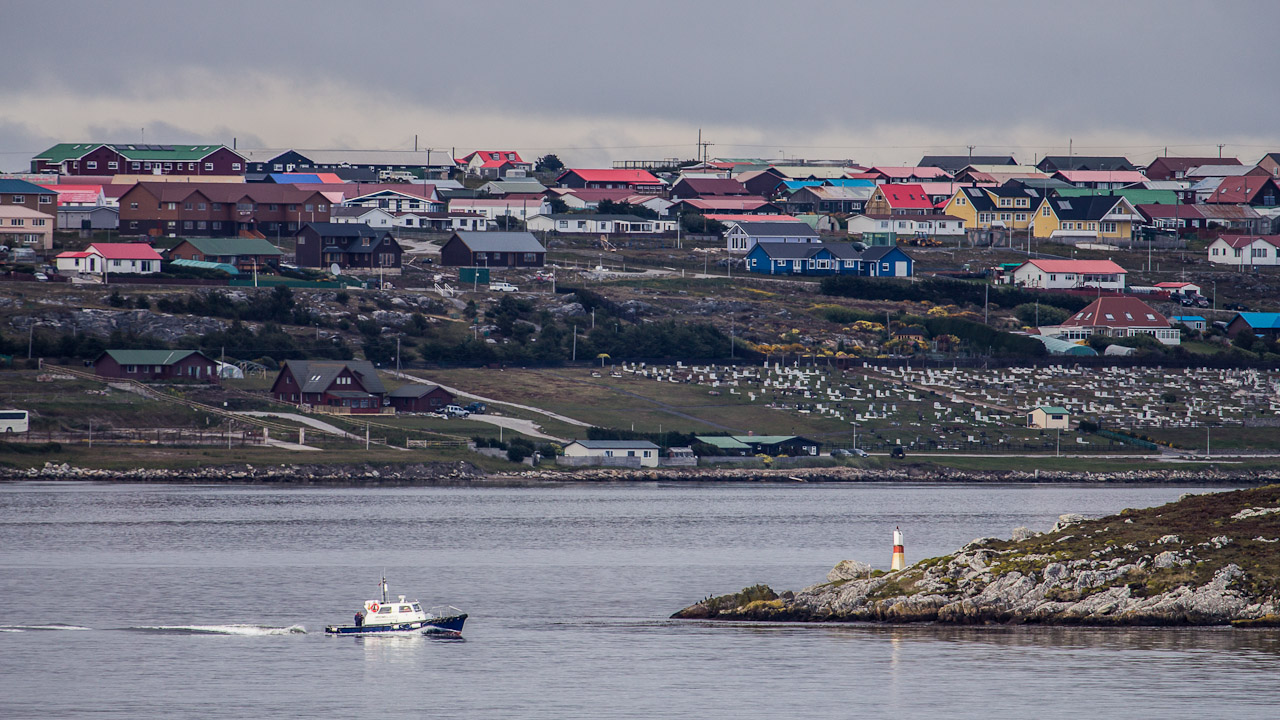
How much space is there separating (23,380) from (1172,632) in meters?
63.9

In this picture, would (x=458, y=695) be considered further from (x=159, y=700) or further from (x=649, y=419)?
(x=649, y=419)

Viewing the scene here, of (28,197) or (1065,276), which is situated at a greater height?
(28,197)

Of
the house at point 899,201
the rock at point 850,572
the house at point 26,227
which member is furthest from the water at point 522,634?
the house at point 899,201

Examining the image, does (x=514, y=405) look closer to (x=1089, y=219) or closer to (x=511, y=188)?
(x=511, y=188)

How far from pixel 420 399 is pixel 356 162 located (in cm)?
9144

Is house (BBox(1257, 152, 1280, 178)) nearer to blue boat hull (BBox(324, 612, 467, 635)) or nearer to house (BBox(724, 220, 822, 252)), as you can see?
house (BBox(724, 220, 822, 252))

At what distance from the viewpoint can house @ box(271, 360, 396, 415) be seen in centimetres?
8206

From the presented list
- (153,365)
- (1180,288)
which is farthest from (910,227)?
(153,365)

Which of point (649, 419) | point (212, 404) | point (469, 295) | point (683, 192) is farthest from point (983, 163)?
point (212, 404)

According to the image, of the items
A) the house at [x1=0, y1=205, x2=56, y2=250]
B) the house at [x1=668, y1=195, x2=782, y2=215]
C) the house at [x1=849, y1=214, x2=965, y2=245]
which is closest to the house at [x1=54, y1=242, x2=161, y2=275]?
the house at [x1=0, y1=205, x2=56, y2=250]

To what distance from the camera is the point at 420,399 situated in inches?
3253

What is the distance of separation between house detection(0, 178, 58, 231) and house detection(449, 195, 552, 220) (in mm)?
34221

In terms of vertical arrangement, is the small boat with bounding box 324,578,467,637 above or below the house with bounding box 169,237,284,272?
below

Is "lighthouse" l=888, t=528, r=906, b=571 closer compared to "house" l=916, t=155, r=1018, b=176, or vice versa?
"lighthouse" l=888, t=528, r=906, b=571
